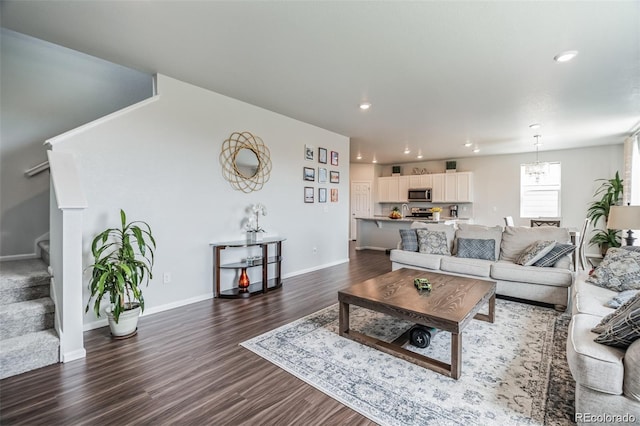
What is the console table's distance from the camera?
3902 mm

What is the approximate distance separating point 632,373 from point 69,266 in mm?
3681

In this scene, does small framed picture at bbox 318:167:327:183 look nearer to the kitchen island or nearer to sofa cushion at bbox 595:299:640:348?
the kitchen island

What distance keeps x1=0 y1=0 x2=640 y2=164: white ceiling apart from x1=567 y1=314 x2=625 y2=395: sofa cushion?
2261 millimetres

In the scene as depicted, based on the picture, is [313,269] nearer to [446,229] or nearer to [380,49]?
[446,229]

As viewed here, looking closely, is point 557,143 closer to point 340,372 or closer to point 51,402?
point 340,372

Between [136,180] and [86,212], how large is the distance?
0.56m

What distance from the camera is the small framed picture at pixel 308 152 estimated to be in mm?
5348

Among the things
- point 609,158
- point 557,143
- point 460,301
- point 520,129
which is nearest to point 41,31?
point 460,301

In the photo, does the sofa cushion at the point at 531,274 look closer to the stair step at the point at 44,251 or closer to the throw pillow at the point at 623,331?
the throw pillow at the point at 623,331

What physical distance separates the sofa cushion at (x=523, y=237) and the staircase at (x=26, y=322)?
518 centimetres

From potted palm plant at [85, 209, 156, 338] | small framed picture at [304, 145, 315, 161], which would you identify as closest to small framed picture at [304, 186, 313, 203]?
small framed picture at [304, 145, 315, 161]

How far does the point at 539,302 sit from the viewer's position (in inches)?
145

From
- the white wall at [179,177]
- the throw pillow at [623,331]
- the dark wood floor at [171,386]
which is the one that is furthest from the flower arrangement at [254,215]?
the throw pillow at [623,331]

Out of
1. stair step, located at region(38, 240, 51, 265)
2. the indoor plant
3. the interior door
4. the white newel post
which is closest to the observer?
the white newel post
